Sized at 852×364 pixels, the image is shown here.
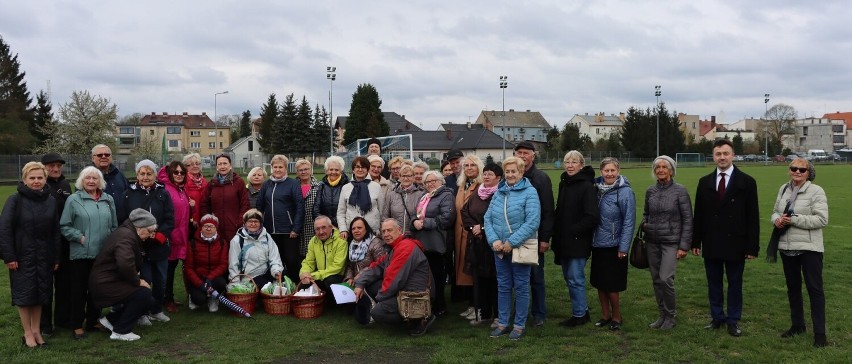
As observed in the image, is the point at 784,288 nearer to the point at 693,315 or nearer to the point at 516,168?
the point at 693,315

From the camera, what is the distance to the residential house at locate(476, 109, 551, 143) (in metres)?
108

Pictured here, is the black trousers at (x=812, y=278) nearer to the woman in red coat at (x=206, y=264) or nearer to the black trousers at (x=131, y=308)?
the woman in red coat at (x=206, y=264)

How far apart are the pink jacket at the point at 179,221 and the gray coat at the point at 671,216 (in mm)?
4997

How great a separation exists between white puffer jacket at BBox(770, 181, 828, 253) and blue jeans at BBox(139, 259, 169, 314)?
6169 mm

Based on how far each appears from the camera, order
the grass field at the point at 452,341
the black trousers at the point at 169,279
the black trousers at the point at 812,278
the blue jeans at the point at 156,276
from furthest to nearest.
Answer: the black trousers at the point at 169,279, the blue jeans at the point at 156,276, the black trousers at the point at 812,278, the grass field at the point at 452,341

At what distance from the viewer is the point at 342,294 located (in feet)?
22.8

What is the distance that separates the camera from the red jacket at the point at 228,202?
767 centimetres

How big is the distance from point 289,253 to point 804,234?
5.36 m

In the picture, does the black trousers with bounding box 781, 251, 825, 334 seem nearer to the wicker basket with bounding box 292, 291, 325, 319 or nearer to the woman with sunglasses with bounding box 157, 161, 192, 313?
the wicker basket with bounding box 292, 291, 325, 319

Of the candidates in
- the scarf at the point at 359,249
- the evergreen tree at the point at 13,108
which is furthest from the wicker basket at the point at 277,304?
the evergreen tree at the point at 13,108

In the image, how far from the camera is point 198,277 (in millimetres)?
7461

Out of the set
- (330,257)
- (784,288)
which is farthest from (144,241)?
(784,288)

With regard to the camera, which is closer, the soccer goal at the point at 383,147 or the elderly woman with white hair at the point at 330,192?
the elderly woman with white hair at the point at 330,192

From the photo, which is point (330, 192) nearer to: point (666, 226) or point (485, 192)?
point (485, 192)
